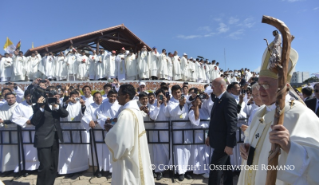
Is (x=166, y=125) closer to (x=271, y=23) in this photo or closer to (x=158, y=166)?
(x=158, y=166)

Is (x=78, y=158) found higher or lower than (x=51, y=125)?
lower

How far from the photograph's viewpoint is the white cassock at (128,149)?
2488 mm

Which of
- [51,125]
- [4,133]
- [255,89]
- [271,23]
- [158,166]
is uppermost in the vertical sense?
[271,23]

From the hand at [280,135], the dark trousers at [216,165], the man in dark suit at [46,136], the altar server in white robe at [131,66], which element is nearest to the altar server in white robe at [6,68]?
the altar server in white robe at [131,66]

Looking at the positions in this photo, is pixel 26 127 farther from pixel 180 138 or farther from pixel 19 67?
pixel 19 67

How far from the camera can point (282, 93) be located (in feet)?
3.96

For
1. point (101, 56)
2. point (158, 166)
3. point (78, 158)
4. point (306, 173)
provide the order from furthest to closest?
point (101, 56)
point (78, 158)
point (158, 166)
point (306, 173)

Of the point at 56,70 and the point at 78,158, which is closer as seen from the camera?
the point at 78,158

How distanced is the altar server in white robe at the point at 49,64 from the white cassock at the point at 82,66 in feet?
6.59

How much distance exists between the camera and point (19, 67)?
14.6 meters

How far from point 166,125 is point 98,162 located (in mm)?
1919

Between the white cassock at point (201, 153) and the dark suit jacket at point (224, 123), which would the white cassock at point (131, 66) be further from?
the dark suit jacket at point (224, 123)

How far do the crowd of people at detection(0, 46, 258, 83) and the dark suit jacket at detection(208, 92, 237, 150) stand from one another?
1095 cm

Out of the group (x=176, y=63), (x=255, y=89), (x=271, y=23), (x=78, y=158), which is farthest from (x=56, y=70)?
(x=271, y=23)
